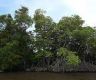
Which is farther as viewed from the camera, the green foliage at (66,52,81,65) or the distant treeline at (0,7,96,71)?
the distant treeline at (0,7,96,71)

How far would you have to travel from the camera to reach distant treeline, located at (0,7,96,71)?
46906 mm

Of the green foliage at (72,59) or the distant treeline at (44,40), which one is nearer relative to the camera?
the green foliage at (72,59)

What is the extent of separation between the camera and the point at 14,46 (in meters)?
46.5

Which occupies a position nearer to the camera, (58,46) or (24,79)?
(24,79)

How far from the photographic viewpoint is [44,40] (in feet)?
156

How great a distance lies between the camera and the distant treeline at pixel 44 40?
46906 millimetres

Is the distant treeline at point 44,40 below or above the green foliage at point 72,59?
above

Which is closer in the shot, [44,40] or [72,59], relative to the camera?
[72,59]

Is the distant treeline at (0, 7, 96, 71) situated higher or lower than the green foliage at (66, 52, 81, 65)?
higher

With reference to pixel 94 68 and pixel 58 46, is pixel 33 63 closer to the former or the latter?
pixel 58 46

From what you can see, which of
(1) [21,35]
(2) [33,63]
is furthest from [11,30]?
(2) [33,63]

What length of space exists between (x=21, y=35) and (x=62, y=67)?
28.2ft

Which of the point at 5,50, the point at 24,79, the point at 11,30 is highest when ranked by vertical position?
the point at 11,30

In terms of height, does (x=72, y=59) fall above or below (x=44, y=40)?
below
